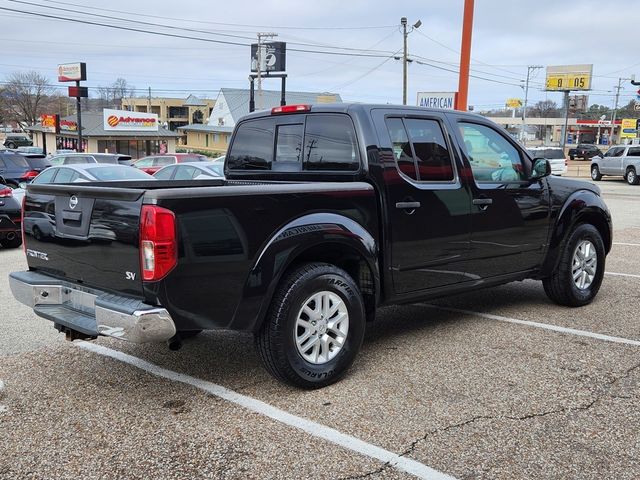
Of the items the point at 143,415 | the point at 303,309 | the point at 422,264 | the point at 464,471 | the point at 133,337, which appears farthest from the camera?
the point at 422,264

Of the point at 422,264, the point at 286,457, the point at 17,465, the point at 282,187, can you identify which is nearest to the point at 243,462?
the point at 286,457

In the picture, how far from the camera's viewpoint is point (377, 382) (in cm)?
442

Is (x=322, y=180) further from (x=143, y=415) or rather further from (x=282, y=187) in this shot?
(x=143, y=415)

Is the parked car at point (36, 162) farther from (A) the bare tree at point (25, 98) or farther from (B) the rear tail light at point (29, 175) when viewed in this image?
(A) the bare tree at point (25, 98)

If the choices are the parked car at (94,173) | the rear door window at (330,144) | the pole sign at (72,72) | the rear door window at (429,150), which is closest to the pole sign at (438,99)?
the parked car at (94,173)

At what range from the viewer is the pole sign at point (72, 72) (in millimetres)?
51281

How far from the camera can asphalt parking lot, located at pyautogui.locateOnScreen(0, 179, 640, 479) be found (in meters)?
3.30

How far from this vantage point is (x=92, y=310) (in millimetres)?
3932

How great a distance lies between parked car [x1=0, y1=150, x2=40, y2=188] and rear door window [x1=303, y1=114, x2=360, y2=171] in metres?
15.6

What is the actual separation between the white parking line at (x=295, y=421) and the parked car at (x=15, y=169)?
1521 cm

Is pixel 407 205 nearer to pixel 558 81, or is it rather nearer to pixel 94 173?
pixel 94 173

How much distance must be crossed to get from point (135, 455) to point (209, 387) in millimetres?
999

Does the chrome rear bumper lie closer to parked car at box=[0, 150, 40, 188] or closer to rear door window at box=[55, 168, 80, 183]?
rear door window at box=[55, 168, 80, 183]

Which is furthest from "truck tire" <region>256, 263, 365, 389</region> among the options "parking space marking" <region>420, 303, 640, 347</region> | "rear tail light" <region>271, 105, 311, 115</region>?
"parking space marking" <region>420, 303, 640, 347</region>
